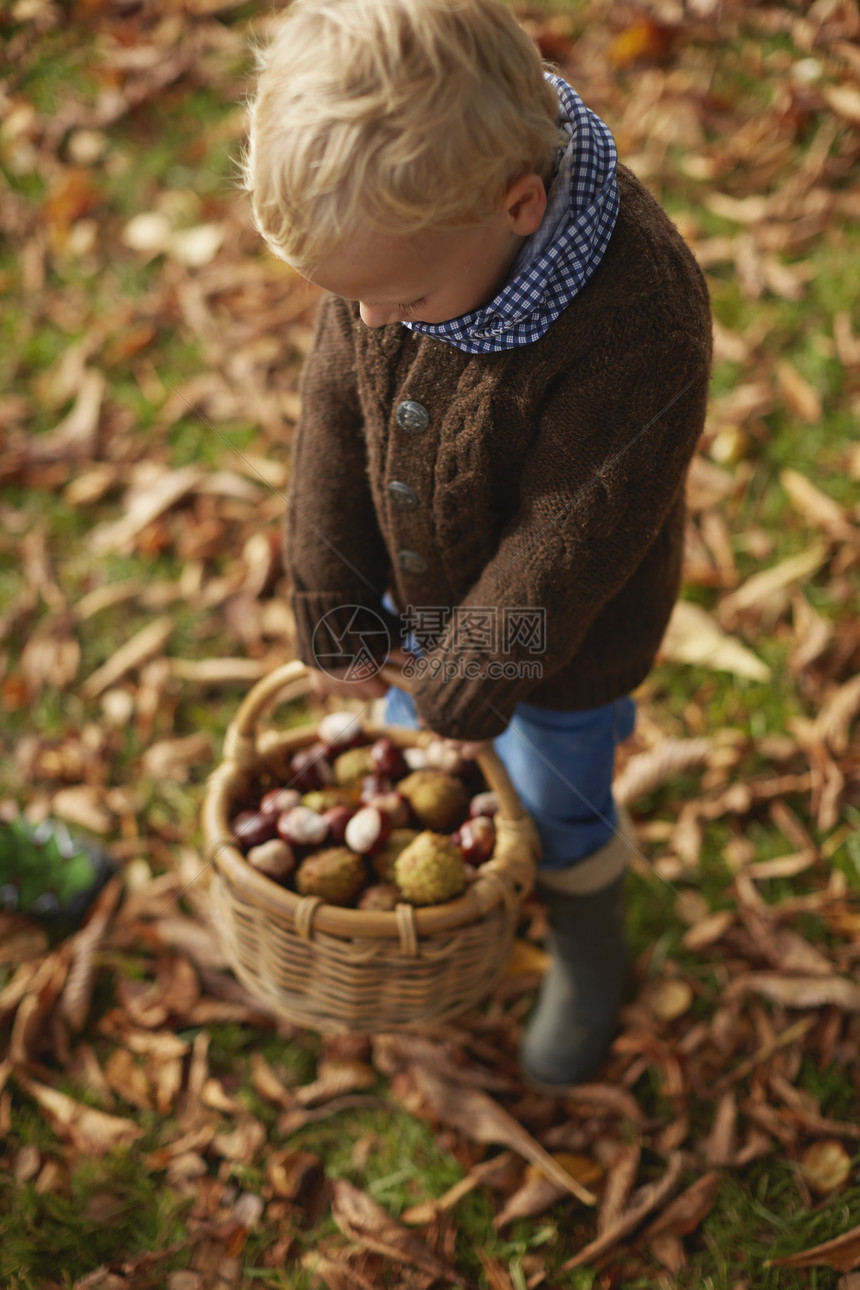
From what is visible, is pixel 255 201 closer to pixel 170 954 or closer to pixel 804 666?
pixel 170 954

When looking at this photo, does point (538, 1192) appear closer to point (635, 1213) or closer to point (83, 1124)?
point (635, 1213)

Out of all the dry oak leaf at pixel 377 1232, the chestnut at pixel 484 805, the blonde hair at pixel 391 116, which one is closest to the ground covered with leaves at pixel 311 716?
the dry oak leaf at pixel 377 1232

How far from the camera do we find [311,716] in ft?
7.64

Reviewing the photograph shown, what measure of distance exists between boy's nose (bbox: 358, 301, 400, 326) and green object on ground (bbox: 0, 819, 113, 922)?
4.46ft

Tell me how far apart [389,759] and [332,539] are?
1.36ft

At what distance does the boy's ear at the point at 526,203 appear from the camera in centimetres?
102

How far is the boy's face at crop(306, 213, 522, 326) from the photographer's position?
1004 millimetres

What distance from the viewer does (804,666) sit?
7.45 ft

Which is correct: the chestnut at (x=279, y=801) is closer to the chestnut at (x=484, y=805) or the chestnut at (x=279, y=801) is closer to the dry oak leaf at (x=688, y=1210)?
the chestnut at (x=484, y=805)

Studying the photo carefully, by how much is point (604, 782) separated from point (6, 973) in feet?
4.25

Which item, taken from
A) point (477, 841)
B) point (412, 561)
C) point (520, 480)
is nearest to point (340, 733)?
point (477, 841)

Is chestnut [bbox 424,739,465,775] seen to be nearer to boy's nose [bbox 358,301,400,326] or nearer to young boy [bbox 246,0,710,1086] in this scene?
young boy [bbox 246,0,710,1086]

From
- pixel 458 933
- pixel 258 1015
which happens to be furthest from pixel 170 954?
pixel 458 933

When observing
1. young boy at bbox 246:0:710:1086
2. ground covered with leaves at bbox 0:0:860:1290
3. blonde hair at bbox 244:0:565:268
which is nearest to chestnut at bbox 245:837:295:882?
young boy at bbox 246:0:710:1086
